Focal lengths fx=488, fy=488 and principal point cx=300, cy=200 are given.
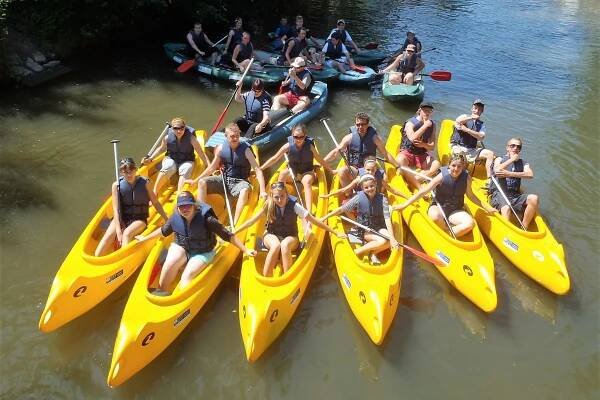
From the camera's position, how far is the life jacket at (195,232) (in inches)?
211

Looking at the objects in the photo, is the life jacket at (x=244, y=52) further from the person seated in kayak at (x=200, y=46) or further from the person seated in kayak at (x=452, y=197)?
the person seated in kayak at (x=452, y=197)

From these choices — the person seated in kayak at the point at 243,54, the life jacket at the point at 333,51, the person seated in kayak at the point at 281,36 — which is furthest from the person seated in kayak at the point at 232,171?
the person seated in kayak at the point at 281,36

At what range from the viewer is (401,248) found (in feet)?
19.2

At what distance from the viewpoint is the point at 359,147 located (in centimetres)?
736

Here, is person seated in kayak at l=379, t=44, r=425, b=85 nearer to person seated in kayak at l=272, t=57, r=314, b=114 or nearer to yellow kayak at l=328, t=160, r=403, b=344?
person seated in kayak at l=272, t=57, r=314, b=114

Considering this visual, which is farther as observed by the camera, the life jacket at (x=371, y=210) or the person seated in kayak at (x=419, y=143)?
the person seated in kayak at (x=419, y=143)

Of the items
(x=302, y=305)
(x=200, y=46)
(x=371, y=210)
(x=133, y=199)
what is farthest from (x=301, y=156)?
(x=200, y=46)

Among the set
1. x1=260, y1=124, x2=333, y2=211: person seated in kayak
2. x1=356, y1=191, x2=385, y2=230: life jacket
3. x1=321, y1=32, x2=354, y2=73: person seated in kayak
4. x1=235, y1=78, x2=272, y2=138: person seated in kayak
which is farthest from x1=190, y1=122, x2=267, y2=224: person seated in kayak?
x1=321, y1=32, x2=354, y2=73: person seated in kayak

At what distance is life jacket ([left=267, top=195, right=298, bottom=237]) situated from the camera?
571 cm

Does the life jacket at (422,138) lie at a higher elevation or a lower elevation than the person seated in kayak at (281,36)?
higher

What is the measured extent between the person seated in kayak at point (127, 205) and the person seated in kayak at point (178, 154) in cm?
113

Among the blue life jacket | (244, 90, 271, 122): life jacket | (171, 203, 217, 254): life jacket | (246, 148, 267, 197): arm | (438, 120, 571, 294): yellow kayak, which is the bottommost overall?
(438, 120, 571, 294): yellow kayak

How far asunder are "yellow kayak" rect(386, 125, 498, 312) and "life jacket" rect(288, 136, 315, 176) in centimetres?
168

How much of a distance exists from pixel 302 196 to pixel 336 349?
8.15ft
